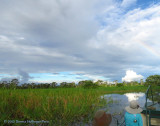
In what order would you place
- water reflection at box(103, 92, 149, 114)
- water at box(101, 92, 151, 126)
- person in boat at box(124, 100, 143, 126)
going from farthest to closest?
water reflection at box(103, 92, 149, 114) → water at box(101, 92, 151, 126) → person in boat at box(124, 100, 143, 126)

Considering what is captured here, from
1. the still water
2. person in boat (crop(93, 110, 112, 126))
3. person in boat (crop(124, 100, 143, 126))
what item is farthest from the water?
person in boat (crop(93, 110, 112, 126))

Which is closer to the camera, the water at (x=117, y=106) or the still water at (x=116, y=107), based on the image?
the still water at (x=116, y=107)

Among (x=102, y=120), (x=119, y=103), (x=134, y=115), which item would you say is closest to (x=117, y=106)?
(x=119, y=103)

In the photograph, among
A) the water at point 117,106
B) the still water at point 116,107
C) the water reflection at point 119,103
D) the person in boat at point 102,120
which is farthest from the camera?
the water reflection at point 119,103

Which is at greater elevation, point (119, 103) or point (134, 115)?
point (134, 115)

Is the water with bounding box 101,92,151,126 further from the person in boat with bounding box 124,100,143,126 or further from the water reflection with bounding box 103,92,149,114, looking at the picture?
the person in boat with bounding box 124,100,143,126

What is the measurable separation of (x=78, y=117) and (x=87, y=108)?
4.15 ft

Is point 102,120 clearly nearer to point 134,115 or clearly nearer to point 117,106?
point 134,115

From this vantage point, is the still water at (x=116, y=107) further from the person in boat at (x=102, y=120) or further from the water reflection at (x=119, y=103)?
the person in boat at (x=102, y=120)

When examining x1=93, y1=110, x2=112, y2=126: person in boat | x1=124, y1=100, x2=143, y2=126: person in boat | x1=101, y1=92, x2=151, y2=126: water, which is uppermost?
x1=93, y1=110, x2=112, y2=126: person in boat

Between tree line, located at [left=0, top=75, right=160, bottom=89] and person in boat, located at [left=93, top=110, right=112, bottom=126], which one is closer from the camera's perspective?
person in boat, located at [left=93, top=110, right=112, bottom=126]

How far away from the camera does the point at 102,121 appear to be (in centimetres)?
134

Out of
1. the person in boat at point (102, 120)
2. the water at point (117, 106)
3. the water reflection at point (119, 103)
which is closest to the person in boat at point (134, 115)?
the water at point (117, 106)

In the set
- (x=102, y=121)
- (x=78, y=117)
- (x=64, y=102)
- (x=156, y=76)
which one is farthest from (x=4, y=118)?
(x=156, y=76)
